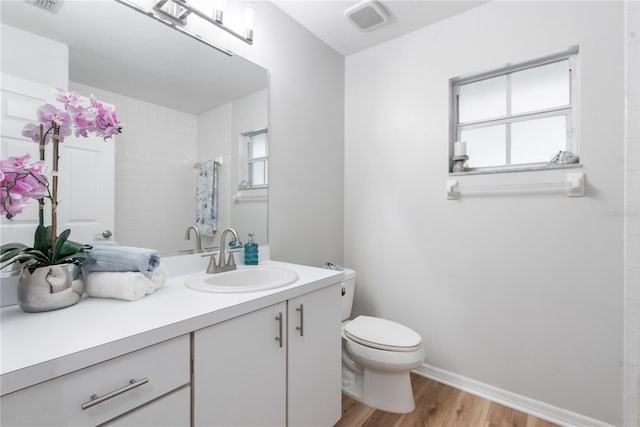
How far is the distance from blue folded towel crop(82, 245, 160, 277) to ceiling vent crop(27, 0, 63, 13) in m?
0.85

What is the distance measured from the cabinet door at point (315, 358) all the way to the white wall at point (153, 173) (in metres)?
0.65

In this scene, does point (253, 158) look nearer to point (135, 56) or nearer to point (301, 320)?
point (135, 56)

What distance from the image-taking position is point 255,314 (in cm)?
100

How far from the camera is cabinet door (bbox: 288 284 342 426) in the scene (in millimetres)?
1172

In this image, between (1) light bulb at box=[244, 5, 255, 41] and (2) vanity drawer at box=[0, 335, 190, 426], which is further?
(1) light bulb at box=[244, 5, 255, 41]

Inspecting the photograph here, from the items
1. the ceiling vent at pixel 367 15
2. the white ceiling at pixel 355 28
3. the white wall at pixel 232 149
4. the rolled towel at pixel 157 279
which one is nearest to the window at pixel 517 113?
the white ceiling at pixel 355 28

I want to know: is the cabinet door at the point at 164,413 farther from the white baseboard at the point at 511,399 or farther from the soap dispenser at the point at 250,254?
the white baseboard at the point at 511,399

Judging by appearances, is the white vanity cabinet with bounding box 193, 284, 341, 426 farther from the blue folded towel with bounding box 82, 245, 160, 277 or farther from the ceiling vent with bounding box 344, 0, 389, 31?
the ceiling vent with bounding box 344, 0, 389, 31

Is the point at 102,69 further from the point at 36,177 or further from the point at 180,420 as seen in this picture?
the point at 180,420

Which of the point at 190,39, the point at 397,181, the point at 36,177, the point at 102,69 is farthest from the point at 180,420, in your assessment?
the point at 397,181

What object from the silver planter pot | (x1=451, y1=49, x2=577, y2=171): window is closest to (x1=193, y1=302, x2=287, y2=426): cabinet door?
the silver planter pot

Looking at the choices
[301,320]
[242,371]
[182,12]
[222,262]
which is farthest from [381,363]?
[182,12]

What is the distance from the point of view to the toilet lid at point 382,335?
1541 millimetres

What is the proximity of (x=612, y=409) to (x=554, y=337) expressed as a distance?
0.37 metres
